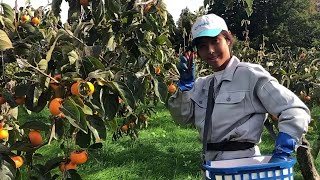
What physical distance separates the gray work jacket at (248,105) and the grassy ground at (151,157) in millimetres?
2446

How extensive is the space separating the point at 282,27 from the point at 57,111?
84.6 ft

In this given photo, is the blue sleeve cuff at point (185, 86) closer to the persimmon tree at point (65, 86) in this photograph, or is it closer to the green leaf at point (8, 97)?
the persimmon tree at point (65, 86)

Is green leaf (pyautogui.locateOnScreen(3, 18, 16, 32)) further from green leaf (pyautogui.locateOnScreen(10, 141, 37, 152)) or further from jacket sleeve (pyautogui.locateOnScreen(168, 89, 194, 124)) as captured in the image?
jacket sleeve (pyautogui.locateOnScreen(168, 89, 194, 124))

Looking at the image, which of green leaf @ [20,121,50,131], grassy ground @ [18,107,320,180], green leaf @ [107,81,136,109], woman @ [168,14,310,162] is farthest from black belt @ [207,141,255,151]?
grassy ground @ [18,107,320,180]

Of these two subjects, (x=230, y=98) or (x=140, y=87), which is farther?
(x=140, y=87)

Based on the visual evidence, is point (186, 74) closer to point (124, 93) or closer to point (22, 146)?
point (124, 93)

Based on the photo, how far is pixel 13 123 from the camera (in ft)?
6.40

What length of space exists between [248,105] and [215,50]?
9.6 inches

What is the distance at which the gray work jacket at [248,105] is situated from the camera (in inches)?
62.8

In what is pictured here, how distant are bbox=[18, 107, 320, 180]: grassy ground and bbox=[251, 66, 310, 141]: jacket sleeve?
2.59m

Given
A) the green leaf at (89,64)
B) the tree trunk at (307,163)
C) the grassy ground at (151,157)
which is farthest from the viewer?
the grassy ground at (151,157)

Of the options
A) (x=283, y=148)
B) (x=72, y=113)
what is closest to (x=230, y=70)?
(x=283, y=148)

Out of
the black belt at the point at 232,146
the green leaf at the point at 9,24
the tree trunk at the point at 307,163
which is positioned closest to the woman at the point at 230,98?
the black belt at the point at 232,146

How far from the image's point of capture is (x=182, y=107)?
191 centimetres
